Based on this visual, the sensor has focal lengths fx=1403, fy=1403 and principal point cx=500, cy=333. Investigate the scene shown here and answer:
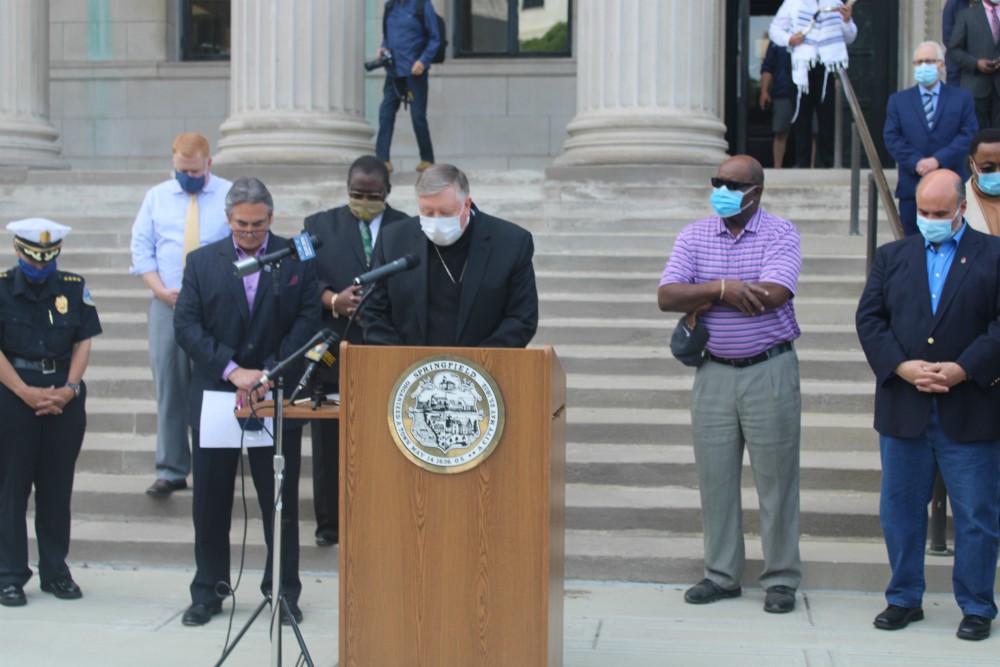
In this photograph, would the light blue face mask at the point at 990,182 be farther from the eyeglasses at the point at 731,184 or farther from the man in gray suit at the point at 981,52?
the man in gray suit at the point at 981,52

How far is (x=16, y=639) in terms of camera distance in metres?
6.24

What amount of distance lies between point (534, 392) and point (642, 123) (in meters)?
7.41

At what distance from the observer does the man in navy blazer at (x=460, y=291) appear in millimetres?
5801

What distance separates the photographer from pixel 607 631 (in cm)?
639

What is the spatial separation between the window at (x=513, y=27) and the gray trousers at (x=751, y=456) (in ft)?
31.4

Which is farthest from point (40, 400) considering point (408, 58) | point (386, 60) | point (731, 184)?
point (408, 58)

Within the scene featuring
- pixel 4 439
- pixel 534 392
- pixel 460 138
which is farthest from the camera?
pixel 460 138

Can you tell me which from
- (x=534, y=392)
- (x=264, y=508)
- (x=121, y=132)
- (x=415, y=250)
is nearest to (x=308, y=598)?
(x=264, y=508)

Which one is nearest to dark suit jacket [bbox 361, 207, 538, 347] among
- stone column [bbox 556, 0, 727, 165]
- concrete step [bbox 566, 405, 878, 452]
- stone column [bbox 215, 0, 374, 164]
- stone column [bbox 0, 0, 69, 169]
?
concrete step [bbox 566, 405, 878, 452]

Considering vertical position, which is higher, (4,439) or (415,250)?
(415,250)

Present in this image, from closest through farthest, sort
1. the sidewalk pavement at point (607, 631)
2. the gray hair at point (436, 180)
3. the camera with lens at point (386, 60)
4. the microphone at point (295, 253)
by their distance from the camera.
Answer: the microphone at point (295, 253) < the gray hair at point (436, 180) < the sidewalk pavement at point (607, 631) < the camera with lens at point (386, 60)

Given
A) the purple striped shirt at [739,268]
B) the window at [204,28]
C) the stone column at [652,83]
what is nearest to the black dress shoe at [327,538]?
the purple striped shirt at [739,268]

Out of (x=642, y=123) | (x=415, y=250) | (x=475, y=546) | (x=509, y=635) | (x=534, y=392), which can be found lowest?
(x=509, y=635)

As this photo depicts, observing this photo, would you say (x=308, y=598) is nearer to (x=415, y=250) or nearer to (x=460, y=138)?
(x=415, y=250)
